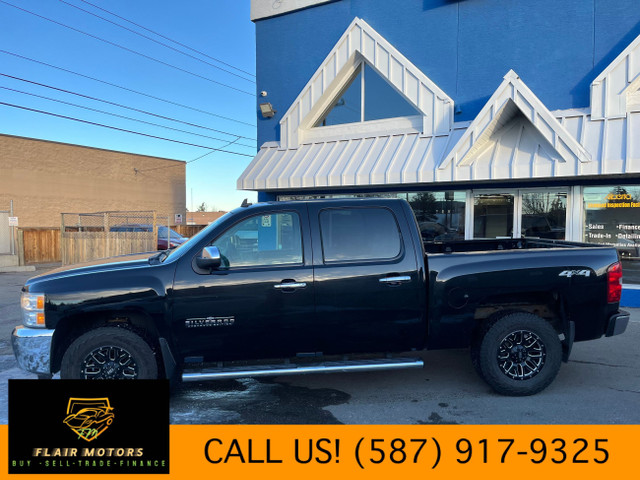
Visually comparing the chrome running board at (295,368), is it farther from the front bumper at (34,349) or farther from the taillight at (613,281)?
the taillight at (613,281)

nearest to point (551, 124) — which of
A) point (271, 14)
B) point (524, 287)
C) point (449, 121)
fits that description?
point (449, 121)

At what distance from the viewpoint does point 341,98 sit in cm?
1184

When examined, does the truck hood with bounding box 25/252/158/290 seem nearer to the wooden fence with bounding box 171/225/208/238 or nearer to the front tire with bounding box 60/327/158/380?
the front tire with bounding box 60/327/158/380

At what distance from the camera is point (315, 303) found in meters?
4.30

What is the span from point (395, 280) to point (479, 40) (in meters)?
7.66

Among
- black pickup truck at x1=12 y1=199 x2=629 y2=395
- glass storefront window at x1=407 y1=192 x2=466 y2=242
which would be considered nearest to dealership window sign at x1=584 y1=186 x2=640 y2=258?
glass storefront window at x1=407 y1=192 x2=466 y2=242

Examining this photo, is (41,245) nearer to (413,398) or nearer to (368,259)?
(368,259)

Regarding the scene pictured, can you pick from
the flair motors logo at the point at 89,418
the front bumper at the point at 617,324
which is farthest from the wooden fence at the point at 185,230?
the front bumper at the point at 617,324

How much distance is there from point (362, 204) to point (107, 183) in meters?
37.1

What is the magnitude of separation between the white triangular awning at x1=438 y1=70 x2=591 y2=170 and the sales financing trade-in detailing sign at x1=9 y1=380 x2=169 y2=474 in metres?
7.50

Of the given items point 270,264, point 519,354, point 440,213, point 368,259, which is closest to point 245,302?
point 270,264

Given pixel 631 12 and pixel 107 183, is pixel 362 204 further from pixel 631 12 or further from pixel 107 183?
pixel 107 183

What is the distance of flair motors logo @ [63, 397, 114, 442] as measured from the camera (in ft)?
10.1

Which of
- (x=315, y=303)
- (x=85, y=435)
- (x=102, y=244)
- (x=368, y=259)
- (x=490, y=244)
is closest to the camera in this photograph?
(x=85, y=435)
